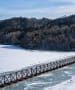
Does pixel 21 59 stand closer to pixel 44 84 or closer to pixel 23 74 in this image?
pixel 23 74

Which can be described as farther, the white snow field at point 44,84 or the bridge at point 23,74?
the bridge at point 23,74

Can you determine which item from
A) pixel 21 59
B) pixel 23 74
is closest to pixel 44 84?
pixel 23 74

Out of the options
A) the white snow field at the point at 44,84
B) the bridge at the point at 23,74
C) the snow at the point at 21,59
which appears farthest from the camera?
the snow at the point at 21,59

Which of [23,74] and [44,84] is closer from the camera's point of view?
[44,84]

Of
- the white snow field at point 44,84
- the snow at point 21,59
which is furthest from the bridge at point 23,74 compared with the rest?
the snow at point 21,59

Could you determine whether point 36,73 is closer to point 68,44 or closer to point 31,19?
point 68,44

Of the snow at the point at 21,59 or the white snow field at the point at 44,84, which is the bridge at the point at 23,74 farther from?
the snow at the point at 21,59

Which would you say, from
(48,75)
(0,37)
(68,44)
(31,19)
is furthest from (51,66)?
(31,19)

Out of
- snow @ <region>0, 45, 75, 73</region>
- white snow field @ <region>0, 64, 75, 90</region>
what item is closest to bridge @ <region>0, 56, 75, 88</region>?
white snow field @ <region>0, 64, 75, 90</region>

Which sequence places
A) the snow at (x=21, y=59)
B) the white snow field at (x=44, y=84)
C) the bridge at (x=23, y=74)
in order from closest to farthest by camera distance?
1. the white snow field at (x=44, y=84)
2. the bridge at (x=23, y=74)
3. the snow at (x=21, y=59)

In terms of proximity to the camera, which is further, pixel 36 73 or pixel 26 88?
pixel 36 73

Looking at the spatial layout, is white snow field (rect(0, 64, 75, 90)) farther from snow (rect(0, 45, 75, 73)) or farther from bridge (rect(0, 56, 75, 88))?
snow (rect(0, 45, 75, 73))
